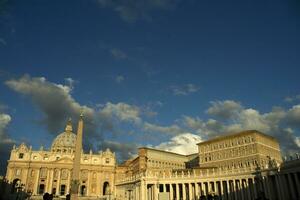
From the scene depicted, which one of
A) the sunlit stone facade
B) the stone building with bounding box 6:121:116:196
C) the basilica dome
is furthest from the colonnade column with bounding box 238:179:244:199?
the basilica dome

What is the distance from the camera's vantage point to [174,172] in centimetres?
8006

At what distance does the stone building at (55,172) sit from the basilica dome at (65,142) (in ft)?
83.6

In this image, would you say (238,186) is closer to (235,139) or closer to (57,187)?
(235,139)

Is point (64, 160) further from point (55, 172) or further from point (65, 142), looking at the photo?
point (65, 142)

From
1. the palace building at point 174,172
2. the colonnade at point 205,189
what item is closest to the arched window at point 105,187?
the palace building at point 174,172

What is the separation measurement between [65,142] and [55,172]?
34.0 metres

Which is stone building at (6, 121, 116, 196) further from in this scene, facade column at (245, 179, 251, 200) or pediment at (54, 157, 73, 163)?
Result: facade column at (245, 179, 251, 200)

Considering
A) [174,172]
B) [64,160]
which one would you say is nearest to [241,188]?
[174,172]

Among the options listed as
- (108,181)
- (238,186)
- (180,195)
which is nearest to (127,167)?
(108,181)

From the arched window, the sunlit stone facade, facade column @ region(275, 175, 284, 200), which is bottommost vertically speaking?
facade column @ region(275, 175, 284, 200)

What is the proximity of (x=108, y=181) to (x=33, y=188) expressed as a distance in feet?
91.1

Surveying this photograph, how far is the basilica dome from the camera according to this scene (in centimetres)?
13446

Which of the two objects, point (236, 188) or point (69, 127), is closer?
point (236, 188)

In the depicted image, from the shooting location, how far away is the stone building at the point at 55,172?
10019 cm
